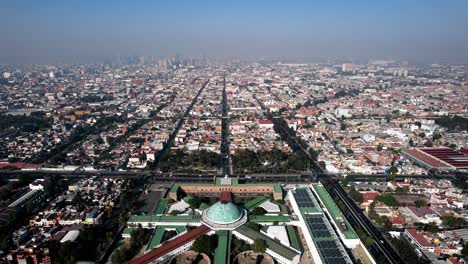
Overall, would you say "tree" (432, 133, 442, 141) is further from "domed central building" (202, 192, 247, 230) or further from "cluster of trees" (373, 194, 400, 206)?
"domed central building" (202, 192, 247, 230)

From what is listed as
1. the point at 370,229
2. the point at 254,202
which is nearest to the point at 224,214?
the point at 254,202

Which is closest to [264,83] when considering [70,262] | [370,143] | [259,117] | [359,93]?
[359,93]

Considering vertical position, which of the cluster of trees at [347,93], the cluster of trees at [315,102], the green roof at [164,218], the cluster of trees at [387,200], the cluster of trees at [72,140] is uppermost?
the cluster of trees at [347,93]

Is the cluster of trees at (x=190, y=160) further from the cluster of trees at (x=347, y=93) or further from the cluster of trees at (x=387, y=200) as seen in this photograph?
the cluster of trees at (x=347, y=93)

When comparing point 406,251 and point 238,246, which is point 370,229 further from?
point 238,246

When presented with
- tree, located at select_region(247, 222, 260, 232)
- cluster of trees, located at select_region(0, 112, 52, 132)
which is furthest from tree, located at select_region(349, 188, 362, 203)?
cluster of trees, located at select_region(0, 112, 52, 132)

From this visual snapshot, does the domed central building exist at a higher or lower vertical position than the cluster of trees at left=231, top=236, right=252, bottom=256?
higher

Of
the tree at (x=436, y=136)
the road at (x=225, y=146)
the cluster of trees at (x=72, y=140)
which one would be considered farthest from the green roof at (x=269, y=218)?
the tree at (x=436, y=136)
